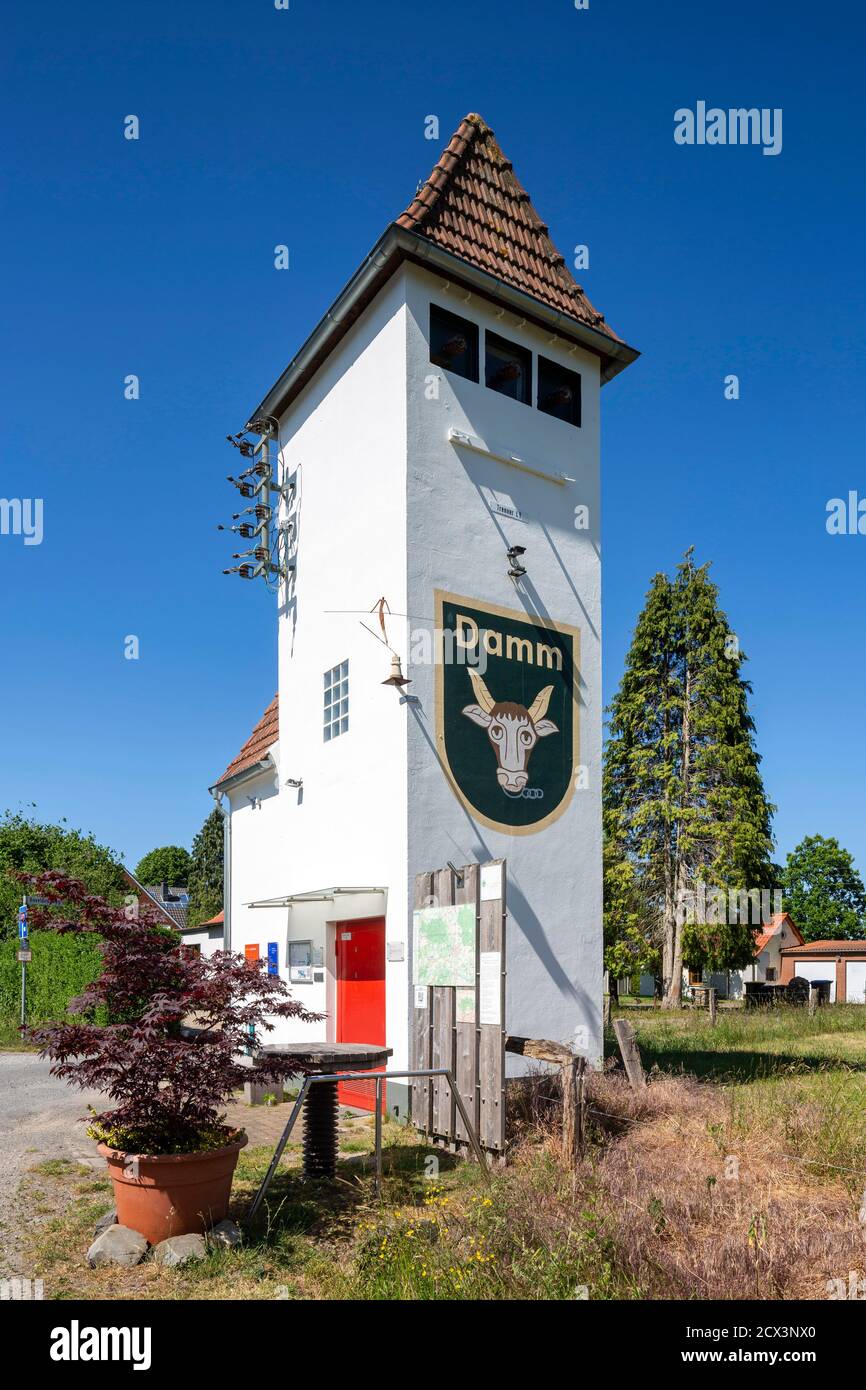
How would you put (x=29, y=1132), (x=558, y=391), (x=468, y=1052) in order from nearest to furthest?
1. (x=468, y=1052)
2. (x=29, y=1132)
3. (x=558, y=391)

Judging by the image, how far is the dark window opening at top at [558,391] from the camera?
578 inches

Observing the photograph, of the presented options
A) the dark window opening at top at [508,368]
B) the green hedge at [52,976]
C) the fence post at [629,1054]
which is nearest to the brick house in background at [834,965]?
the green hedge at [52,976]

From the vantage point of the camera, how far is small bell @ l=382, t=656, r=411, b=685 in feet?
38.7

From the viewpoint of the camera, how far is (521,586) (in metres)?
13.7

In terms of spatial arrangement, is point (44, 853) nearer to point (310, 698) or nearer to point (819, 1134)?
point (310, 698)

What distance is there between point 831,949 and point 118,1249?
5116 cm

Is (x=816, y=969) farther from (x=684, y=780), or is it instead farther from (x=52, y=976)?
(x=52, y=976)

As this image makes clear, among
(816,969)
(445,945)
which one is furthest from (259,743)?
(816,969)

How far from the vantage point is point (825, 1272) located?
5473 millimetres

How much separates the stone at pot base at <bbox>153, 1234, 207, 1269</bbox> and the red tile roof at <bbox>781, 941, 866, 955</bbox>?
49456 mm

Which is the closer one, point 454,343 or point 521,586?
point 454,343

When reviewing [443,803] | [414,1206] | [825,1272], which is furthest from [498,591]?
[825,1272]

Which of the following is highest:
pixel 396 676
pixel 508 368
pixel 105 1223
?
pixel 508 368

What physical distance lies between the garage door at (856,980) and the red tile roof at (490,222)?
42.9m
